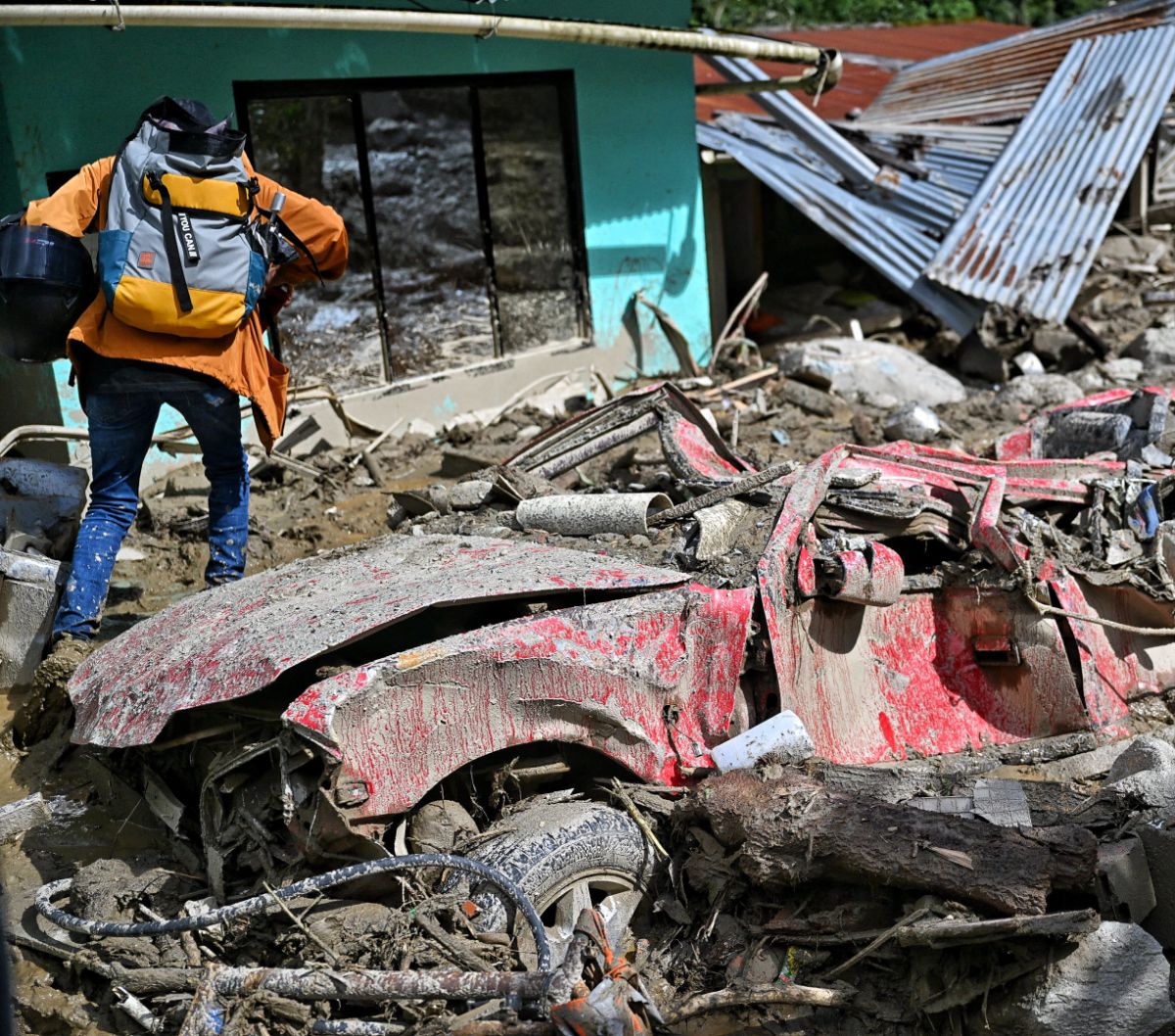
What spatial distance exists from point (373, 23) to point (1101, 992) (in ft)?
18.9

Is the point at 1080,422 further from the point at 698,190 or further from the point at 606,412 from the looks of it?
the point at 698,190

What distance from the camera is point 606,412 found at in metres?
5.27

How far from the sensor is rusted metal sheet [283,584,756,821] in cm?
328

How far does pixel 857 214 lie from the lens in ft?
34.6

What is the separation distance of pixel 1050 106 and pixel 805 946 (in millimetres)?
10795

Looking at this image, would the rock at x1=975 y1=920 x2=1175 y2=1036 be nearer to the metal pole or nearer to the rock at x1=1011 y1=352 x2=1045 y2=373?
the metal pole

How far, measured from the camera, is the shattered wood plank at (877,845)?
3.15 metres

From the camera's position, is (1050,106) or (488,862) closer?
(488,862)

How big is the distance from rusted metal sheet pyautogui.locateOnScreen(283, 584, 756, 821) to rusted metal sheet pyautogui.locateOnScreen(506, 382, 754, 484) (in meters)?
1.27

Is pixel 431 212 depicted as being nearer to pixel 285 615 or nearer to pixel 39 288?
pixel 39 288

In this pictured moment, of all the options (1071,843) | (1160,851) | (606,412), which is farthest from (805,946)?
(606,412)

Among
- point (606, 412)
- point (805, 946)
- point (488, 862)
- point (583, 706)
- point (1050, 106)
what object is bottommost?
point (805, 946)

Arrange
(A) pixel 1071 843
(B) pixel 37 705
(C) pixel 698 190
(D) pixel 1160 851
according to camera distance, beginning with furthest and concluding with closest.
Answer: (C) pixel 698 190
(B) pixel 37 705
(D) pixel 1160 851
(A) pixel 1071 843

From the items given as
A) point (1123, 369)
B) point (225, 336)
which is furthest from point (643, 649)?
point (1123, 369)
